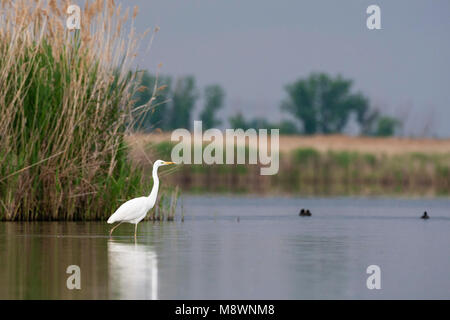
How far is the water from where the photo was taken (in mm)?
6594

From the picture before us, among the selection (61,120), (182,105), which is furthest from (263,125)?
(61,120)

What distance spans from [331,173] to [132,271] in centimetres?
2159

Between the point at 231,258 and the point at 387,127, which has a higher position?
the point at 387,127

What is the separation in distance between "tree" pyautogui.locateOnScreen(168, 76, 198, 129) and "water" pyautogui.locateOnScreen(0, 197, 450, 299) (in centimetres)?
4181

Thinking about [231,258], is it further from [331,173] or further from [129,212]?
[331,173]

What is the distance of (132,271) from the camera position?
7469 millimetres

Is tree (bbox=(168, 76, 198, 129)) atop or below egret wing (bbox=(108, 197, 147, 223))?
atop

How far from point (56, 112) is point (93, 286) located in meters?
6.41

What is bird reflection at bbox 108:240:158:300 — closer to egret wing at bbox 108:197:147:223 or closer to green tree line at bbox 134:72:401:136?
egret wing at bbox 108:197:147:223

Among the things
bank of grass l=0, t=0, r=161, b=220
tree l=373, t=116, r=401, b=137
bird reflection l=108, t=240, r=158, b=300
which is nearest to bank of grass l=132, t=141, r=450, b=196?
bank of grass l=0, t=0, r=161, b=220

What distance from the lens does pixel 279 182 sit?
2817cm

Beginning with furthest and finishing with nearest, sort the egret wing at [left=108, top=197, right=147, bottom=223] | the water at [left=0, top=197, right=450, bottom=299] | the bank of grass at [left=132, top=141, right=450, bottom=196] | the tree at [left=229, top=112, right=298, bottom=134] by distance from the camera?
the tree at [left=229, top=112, right=298, bottom=134] → the bank of grass at [left=132, top=141, right=450, bottom=196] → the egret wing at [left=108, top=197, right=147, bottom=223] → the water at [left=0, top=197, right=450, bottom=299]

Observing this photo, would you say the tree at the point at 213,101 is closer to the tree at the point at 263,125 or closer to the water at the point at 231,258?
the tree at the point at 263,125
